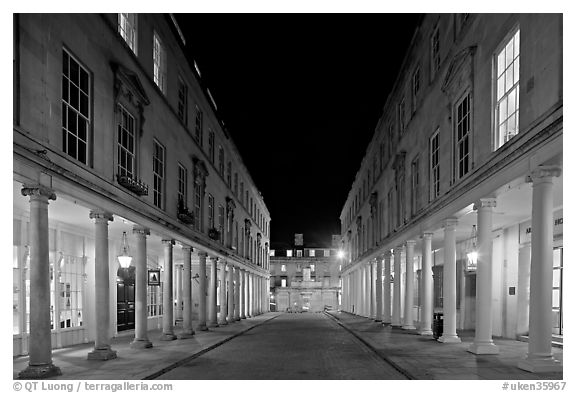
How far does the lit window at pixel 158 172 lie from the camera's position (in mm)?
24594

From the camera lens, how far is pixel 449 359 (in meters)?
17.2

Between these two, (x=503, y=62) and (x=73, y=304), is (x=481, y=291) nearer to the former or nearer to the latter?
(x=503, y=62)

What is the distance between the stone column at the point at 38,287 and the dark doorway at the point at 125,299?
1539cm

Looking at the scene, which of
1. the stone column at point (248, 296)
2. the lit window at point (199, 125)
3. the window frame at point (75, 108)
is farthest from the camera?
the stone column at point (248, 296)

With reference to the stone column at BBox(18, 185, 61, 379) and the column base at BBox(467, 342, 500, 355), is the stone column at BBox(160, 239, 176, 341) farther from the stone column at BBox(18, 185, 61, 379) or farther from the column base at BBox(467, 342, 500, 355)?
the column base at BBox(467, 342, 500, 355)

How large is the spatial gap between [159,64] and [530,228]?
53.5 feet

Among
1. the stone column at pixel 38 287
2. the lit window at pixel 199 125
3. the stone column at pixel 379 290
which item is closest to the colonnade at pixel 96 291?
the stone column at pixel 38 287

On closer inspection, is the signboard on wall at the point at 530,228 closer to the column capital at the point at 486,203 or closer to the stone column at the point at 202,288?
the column capital at the point at 486,203

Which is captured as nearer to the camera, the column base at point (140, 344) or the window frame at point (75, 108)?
the window frame at point (75, 108)

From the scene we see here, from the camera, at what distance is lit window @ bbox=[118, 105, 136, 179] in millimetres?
20125

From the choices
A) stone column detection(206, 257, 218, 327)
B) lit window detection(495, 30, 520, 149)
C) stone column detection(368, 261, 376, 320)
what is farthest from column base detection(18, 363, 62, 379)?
stone column detection(368, 261, 376, 320)

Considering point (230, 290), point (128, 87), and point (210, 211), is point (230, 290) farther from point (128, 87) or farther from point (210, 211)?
point (128, 87)

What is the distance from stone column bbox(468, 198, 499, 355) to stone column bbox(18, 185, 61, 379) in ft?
39.5
